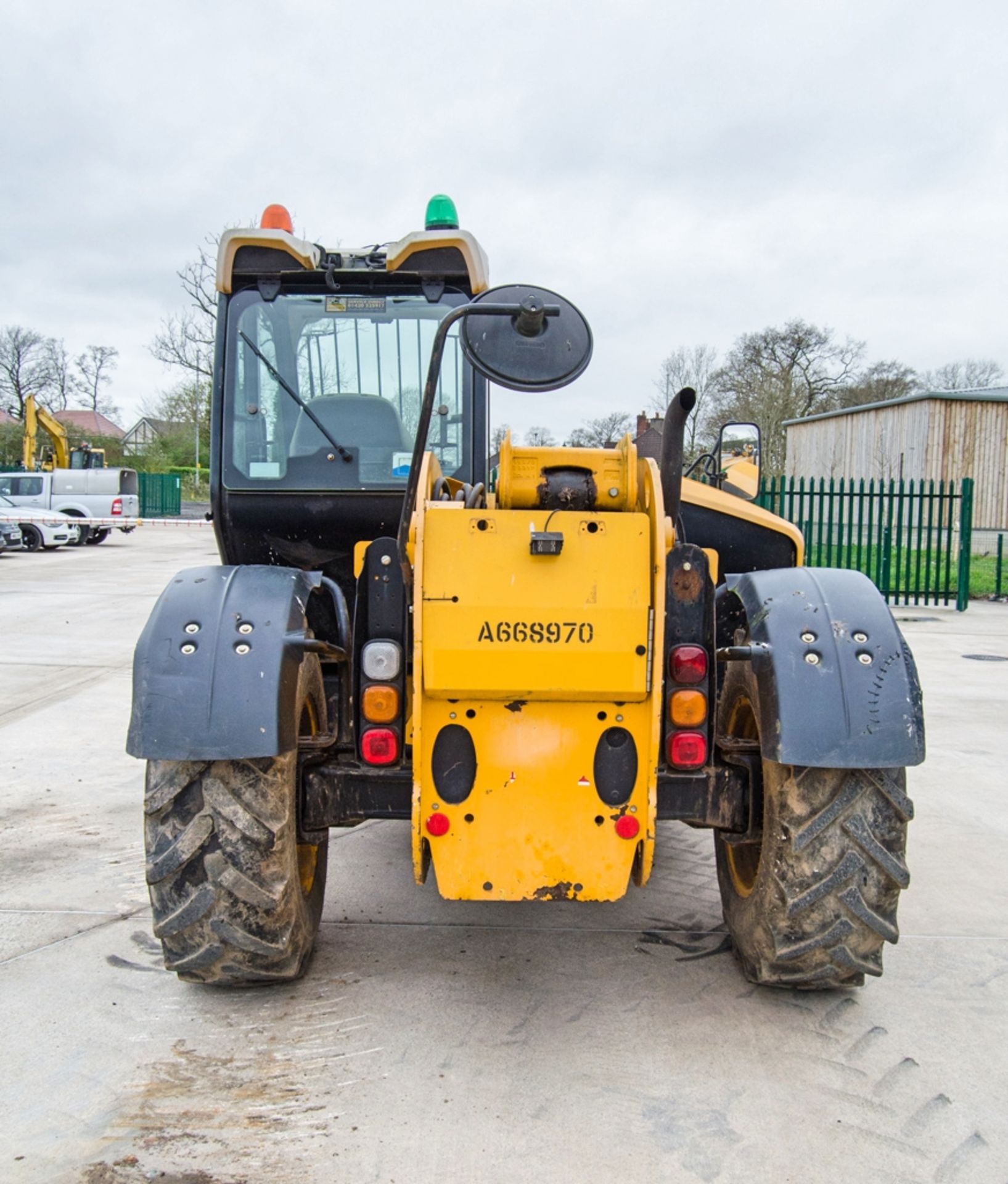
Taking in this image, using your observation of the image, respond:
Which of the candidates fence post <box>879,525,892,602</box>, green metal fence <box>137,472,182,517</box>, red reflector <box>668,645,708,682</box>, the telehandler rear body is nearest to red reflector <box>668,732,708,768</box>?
the telehandler rear body

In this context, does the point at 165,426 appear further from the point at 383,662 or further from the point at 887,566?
the point at 383,662

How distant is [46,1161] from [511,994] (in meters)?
1.40

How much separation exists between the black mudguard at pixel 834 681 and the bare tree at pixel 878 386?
1511 inches

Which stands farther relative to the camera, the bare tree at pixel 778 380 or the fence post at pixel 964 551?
the bare tree at pixel 778 380

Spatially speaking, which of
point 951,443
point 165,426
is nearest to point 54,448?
point 165,426

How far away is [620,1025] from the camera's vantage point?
3.05m

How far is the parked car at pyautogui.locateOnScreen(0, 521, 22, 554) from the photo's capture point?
68.1 feet

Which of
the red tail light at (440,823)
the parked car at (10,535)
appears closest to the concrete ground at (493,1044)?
the red tail light at (440,823)

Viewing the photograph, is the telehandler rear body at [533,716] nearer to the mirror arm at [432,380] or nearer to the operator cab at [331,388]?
the mirror arm at [432,380]

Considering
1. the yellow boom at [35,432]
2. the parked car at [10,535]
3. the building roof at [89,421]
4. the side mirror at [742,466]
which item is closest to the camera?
the side mirror at [742,466]

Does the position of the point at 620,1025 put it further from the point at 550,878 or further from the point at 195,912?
the point at 195,912

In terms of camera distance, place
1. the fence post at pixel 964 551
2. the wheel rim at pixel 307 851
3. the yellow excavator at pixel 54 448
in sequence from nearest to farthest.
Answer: the wheel rim at pixel 307 851, the fence post at pixel 964 551, the yellow excavator at pixel 54 448

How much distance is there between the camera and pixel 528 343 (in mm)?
2756

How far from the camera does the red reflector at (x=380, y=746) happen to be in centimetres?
302
